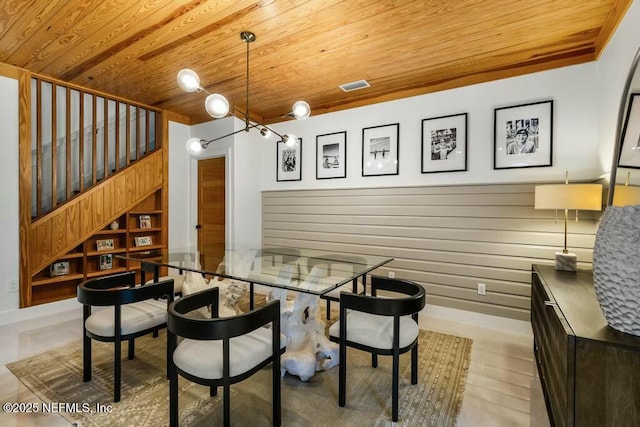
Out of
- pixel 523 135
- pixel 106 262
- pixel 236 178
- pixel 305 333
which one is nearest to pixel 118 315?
pixel 305 333

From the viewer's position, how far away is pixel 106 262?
390cm

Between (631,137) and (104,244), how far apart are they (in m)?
5.20

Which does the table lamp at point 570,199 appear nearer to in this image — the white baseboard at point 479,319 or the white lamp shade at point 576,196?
the white lamp shade at point 576,196

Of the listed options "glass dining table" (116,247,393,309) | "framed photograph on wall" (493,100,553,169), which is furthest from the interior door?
"framed photograph on wall" (493,100,553,169)

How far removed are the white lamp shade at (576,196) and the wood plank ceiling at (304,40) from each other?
1.18 m

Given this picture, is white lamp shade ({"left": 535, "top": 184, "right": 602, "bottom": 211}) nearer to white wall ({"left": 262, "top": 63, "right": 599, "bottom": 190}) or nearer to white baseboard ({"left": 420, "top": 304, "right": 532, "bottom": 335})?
white wall ({"left": 262, "top": 63, "right": 599, "bottom": 190})

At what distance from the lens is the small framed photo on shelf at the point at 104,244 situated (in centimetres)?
387

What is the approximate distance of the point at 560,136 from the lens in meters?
2.75

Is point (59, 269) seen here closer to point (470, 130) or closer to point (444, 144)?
point (444, 144)

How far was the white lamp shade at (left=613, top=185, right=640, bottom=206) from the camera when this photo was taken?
5.32 ft

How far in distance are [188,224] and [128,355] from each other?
2.71 metres

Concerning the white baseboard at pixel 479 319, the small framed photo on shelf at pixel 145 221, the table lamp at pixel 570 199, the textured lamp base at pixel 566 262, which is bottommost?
the white baseboard at pixel 479 319

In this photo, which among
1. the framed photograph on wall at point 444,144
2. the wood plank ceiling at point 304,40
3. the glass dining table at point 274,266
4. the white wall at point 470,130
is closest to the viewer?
the glass dining table at point 274,266

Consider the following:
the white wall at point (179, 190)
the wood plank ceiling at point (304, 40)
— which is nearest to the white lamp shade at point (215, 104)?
the wood plank ceiling at point (304, 40)
